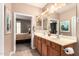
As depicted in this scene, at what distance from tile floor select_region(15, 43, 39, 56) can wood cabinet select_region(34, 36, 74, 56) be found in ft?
0.42

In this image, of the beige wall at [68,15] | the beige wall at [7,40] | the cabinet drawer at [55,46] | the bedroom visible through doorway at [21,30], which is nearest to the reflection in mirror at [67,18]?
the beige wall at [68,15]

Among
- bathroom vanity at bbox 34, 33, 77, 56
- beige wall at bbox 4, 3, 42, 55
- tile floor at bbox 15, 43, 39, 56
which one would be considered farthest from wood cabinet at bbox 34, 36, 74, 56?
beige wall at bbox 4, 3, 42, 55

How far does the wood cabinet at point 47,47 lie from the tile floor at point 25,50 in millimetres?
128

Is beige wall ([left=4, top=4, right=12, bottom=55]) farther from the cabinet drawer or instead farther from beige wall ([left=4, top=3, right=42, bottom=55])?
the cabinet drawer

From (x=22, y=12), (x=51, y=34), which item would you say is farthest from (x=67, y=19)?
(x=22, y=12)

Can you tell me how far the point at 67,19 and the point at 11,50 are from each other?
1282 mm

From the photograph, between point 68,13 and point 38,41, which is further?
point 38,41

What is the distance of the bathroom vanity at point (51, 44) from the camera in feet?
5.39

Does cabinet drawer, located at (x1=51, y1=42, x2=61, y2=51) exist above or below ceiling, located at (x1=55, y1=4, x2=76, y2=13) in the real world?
below

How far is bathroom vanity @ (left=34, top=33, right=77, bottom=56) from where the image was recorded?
164cm

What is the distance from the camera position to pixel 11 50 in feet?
6.12

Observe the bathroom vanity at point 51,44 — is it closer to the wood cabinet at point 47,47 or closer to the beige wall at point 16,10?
the wood cabinet at point 47,47

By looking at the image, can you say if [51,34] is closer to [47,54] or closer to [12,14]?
[47,54]

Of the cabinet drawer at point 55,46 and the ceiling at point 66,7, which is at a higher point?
the ceiling at point 66,7
